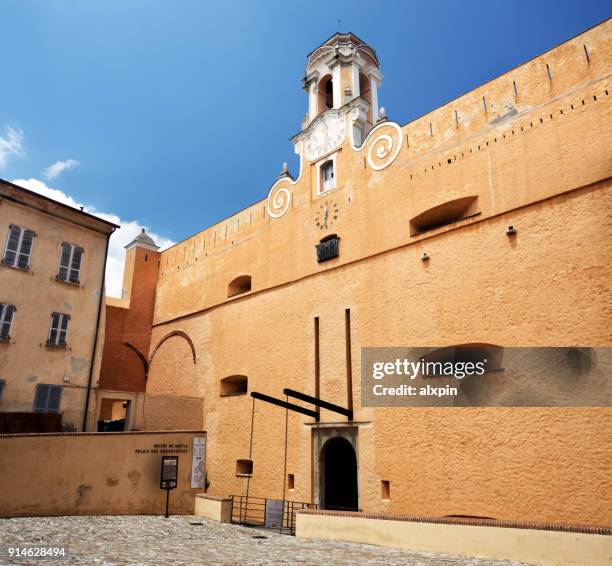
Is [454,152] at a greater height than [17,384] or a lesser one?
greater

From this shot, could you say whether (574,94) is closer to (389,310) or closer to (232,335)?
(389,310)

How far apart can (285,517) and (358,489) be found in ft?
6.63

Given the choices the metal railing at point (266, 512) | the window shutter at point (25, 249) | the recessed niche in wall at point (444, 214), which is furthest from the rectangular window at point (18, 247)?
the recessed niche in wall at point (444, 214)

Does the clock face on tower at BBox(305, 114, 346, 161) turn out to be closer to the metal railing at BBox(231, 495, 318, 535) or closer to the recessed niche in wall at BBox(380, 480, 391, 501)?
the recessed niche in wall at BBox(380, 480, 391, 501)

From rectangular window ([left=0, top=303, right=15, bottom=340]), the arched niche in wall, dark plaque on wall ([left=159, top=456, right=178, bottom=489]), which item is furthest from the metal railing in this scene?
rectangular window ([left=0, top=303, right=15, bottom=340])

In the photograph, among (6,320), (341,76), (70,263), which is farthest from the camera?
(341,76)

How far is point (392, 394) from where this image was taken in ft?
32.8

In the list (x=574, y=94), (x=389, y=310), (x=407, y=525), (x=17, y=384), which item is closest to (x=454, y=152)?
(x=574, y=94)

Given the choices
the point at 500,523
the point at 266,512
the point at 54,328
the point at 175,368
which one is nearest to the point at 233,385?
the point at 175,368

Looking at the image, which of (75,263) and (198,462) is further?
(75,263)

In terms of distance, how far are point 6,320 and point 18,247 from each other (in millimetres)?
1914

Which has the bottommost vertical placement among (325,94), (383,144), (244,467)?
(244,467)

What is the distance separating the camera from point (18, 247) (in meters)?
12.9

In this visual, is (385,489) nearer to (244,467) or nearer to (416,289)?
(416,289)
